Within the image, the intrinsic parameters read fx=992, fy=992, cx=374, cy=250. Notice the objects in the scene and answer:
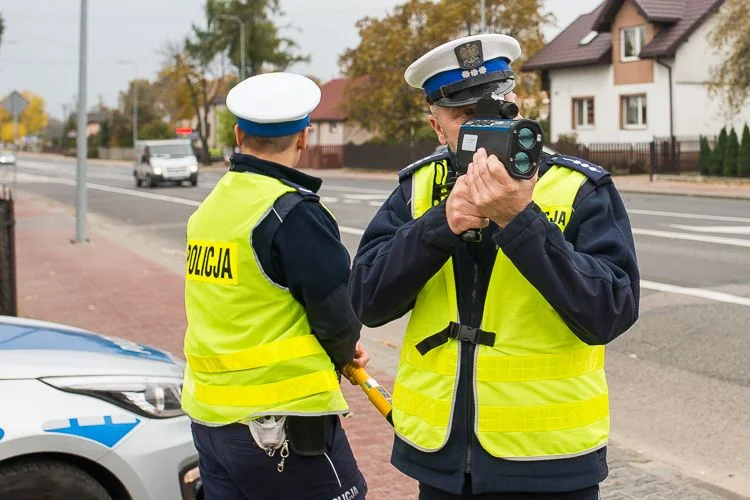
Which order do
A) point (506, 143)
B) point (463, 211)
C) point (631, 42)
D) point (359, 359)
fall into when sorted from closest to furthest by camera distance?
point (506, 143), point (463, 211), point (359, 359), point (631, 42)

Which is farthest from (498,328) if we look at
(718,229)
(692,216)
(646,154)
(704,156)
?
(646,154)

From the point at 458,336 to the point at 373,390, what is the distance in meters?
0.80

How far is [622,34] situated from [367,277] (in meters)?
40.1

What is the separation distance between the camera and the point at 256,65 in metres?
77.1

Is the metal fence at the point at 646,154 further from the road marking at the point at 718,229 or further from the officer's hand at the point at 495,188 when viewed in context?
the officer's hand at the point at 495,188

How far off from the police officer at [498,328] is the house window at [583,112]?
41392mm

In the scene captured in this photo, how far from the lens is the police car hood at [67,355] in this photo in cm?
357

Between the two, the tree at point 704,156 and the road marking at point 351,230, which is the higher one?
the tree at point 704,156

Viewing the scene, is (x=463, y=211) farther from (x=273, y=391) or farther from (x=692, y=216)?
(x=692, y=216)

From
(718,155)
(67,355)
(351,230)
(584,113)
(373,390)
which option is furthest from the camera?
(584,113)

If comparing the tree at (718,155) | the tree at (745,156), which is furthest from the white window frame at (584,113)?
the tree at (745,156)

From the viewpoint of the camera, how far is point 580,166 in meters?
2.34

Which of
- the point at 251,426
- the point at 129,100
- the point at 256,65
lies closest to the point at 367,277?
the point at 251,426

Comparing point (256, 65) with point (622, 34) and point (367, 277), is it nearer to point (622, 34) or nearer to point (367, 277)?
point (622, 34)
